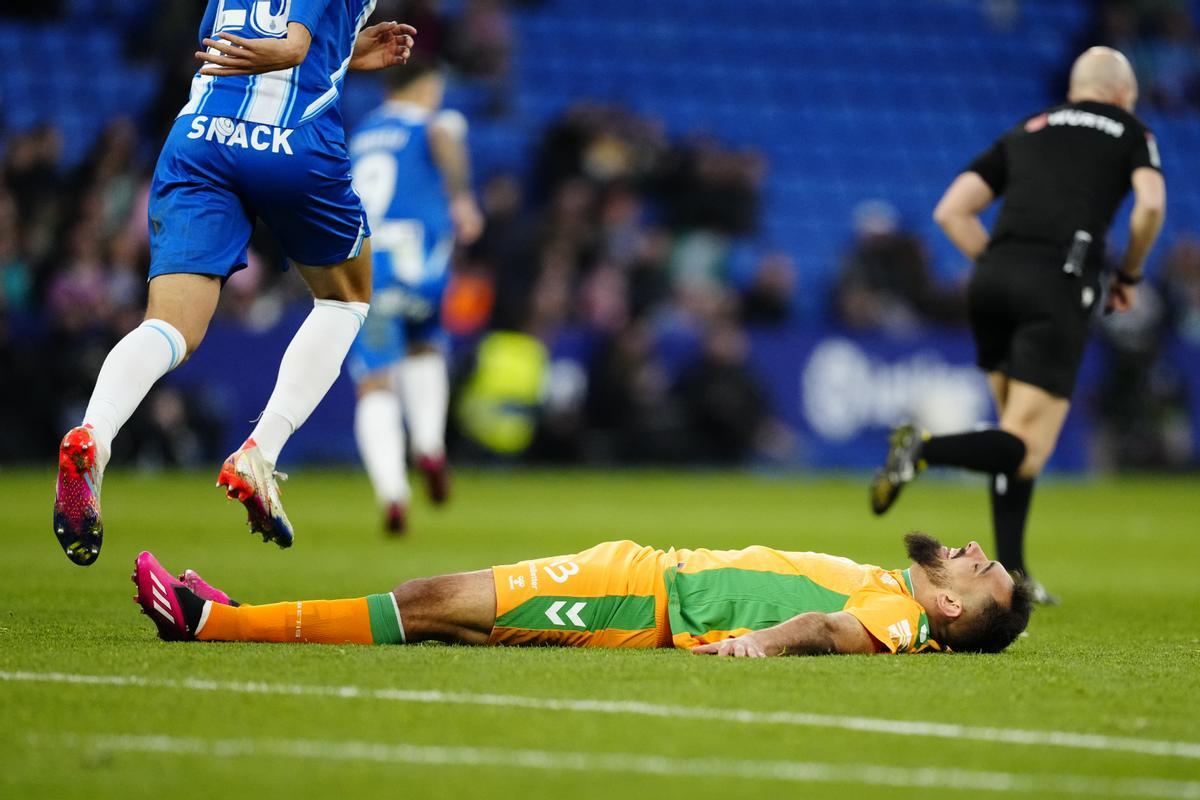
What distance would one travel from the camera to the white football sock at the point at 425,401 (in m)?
10.3

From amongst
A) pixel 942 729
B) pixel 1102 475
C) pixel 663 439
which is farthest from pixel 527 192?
pixel 942 729

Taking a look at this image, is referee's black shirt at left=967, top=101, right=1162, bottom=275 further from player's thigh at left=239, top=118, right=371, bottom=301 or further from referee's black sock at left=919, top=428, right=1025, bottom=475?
player's thigh at left=239, top=118, right=371, bottom=301

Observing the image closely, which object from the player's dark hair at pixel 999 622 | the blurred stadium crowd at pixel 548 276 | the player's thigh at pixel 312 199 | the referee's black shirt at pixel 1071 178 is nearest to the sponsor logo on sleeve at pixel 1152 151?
the referee's black shirt at pixel 1071 178

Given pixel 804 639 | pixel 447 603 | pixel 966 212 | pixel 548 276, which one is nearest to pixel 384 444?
pixel 966 212

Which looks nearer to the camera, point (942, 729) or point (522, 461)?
point (942, 729)

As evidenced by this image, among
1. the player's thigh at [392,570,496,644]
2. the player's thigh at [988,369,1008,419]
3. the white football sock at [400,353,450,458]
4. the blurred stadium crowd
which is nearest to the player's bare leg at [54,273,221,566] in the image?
the player's thigh at [392,570,496,644]

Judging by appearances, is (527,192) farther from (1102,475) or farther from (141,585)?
(141,585)

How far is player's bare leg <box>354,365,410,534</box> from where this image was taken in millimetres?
9391

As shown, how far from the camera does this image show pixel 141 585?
15.6ft

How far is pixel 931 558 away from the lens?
500 cm

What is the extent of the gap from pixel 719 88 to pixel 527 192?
454 centimetres

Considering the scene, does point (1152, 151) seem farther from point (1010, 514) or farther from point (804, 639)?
point (804, 639)

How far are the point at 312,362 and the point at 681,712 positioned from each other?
217 centimetres

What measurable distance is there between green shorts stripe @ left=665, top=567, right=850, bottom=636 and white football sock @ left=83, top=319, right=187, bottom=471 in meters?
1.60
